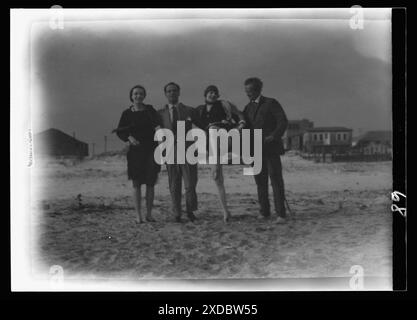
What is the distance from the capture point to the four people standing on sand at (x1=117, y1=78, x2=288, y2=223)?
13.1 ft

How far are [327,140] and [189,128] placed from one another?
3.48 ft

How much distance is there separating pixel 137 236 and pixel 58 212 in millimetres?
626

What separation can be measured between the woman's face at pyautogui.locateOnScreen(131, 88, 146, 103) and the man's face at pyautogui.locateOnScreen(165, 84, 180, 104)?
178 mm

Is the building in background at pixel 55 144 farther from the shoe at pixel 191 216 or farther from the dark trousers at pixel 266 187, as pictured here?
the dark trousers at pixel 266 187

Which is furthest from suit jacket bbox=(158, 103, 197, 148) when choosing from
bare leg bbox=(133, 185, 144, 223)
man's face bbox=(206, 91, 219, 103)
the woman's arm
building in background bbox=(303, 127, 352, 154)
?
building in background bbox=(303, 127, 352, 154)

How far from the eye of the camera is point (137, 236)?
4.00m

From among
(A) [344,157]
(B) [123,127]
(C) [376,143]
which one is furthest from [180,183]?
(C) [376,143]

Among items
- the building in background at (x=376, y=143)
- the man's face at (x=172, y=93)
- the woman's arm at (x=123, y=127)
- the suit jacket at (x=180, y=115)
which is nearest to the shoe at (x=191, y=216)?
the suit jacket at (x=180, y=115)

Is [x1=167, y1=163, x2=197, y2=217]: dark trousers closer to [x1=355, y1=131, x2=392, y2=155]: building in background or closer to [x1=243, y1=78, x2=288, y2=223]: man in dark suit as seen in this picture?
[x1=243, y1=78, x2=288, y2=223]: man in dark suit

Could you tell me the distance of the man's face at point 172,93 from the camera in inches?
156

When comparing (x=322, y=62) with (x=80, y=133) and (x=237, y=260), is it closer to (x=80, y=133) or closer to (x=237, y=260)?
(x=237, y=260)

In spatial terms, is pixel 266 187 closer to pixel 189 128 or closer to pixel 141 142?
pixel 189 128

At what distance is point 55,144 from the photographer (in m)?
4.01
